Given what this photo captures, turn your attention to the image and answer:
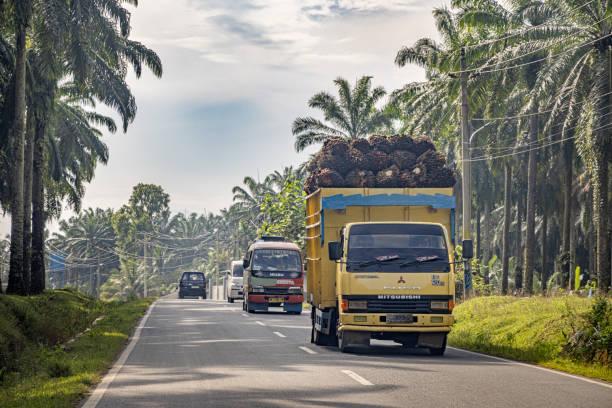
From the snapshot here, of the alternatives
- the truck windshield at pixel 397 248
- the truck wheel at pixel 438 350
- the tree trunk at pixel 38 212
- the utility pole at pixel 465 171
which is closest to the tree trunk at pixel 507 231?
the utility pole at pixel 465 171

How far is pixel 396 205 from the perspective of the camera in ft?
63.1

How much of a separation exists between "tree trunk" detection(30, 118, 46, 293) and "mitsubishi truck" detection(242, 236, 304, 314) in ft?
25.6

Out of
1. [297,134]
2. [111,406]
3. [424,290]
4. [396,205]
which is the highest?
[297,134]

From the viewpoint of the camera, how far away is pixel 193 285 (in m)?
73.4

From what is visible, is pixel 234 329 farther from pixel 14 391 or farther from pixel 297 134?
pixel 297 134

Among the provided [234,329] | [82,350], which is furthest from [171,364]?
[234,329]

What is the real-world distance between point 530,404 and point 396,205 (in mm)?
8352

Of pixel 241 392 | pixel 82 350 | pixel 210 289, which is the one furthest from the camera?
pixel 210 289

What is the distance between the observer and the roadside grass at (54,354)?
1231cm

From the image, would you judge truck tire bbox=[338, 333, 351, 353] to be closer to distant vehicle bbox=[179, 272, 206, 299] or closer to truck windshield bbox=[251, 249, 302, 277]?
truck windshield bbox=[251, 249, 302, 277]

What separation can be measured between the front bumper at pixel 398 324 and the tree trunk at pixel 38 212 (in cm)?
2124

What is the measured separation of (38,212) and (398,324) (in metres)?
24.4

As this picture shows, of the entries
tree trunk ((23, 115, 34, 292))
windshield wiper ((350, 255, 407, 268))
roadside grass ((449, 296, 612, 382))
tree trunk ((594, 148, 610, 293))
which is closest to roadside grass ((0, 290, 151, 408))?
tree trunk ((23, 115, 34, 292))

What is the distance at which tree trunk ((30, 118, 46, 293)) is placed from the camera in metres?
36.4
